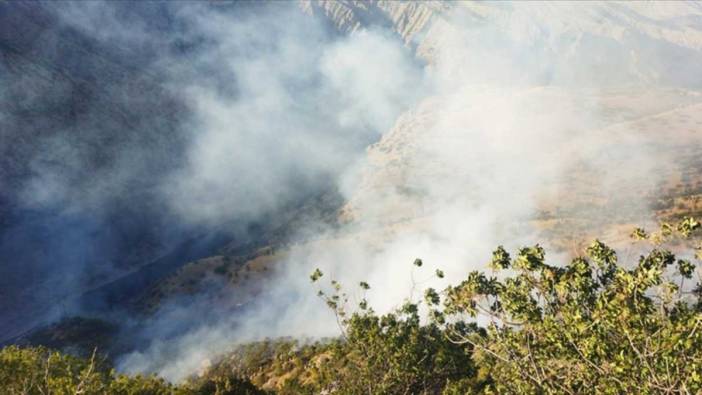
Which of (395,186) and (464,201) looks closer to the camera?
(464,201)

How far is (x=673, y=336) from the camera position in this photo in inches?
514

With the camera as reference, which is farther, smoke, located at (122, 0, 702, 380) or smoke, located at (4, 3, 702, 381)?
smoke, located at (4, 3, 702, 381)

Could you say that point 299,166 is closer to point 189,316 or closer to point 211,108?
point 211,108

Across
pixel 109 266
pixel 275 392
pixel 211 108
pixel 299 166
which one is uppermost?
pixel 211 108

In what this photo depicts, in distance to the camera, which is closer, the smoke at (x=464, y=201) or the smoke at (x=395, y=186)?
the smoke at (x=464, y=201)

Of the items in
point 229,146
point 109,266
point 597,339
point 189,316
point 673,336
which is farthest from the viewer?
point 229,146

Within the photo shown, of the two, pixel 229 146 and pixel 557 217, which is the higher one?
pixel 229 146

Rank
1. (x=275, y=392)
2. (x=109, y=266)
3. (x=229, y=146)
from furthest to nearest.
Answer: (x=229, y=146), (x=109, y=266), (x=275, y=392)

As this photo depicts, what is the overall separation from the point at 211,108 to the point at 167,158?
3994cm

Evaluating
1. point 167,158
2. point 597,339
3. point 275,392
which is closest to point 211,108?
point 167,158

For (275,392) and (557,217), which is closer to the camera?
(275,392)

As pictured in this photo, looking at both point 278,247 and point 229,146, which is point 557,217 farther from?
point 229,146

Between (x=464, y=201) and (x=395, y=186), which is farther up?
(x=395, y=186)

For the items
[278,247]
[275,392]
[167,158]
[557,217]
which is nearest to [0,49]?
[167,158]
